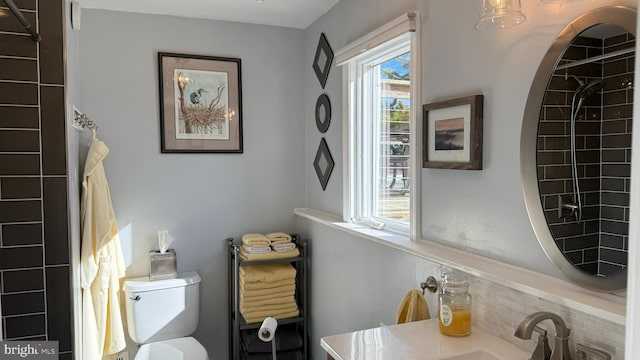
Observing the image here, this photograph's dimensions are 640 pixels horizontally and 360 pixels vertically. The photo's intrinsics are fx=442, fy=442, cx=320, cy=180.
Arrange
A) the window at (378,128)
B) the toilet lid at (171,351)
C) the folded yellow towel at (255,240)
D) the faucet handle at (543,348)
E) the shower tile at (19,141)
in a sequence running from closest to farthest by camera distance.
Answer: the faucet handle at (543,348) → the shower tile at (19,141) → the window at (378,128) → the toilet lid at (171,351) → the folded yellow towel at (255,240)

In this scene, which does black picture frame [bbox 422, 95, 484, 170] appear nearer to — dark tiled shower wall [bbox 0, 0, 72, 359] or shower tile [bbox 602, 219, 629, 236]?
shower tile [bbox 602, 219, 629, 236]

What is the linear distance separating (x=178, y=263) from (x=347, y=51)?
1.76 m

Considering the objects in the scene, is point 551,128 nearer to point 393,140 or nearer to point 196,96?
point 393,140

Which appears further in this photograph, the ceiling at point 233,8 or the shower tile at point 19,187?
the ceiling at point 233,8

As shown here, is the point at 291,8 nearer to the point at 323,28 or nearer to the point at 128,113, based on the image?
the point at 323,28

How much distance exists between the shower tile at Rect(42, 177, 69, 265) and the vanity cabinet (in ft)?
3.60

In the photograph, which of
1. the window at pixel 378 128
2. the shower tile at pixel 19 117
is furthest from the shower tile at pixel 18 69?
the window at pixel 378 128

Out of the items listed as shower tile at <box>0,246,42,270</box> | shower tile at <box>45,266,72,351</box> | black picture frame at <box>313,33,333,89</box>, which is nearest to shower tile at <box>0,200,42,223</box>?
shower tile at <box>0,246,42,270</box>

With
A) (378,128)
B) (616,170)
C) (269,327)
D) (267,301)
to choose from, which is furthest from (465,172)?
(267,301)

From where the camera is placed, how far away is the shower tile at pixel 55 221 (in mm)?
1908

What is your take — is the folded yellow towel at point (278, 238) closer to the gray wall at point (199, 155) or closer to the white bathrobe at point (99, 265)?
the gray wall at point (199, 155)

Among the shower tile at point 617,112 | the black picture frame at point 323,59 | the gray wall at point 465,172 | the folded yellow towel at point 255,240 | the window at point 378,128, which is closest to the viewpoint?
the shower tile at point 617,112

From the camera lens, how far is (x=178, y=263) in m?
2.95

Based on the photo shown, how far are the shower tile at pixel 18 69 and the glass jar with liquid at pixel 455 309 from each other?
1.87 m
